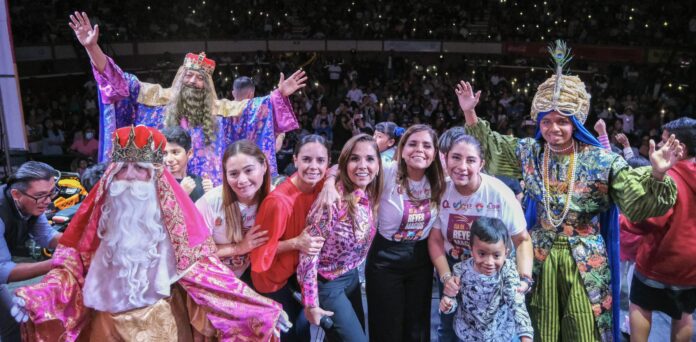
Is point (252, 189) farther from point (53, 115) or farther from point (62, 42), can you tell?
point (62, 42)

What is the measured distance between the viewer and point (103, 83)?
3.88 m

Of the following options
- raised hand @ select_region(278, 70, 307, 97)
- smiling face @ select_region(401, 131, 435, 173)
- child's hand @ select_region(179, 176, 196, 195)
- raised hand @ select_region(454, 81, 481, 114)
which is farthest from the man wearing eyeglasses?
raised hand @ select_region(454, 81, 481, 114)

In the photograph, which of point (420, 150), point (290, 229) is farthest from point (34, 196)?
point (420, 150)

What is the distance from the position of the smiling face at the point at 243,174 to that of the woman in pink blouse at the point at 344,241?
32cm

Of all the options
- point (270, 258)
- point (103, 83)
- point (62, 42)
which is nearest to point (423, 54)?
point (62, 42)

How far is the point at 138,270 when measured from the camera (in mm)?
2377

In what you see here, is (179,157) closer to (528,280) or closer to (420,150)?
(420,150)

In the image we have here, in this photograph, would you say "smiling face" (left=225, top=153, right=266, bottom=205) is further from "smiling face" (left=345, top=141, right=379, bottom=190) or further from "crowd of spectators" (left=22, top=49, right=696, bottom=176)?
"crowd of spectators" (left=22, top=49, right=696, bottom=176)

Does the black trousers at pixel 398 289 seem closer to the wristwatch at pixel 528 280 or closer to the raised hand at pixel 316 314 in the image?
the raised hand at pixel 316 314

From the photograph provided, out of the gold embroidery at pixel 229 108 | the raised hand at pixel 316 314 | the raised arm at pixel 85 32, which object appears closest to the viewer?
the raised hand at pixel 316 314

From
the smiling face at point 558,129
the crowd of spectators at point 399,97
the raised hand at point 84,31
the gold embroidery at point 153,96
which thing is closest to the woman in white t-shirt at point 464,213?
the smiling face at point 558,129

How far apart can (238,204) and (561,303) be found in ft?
5.66

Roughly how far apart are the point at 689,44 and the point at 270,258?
1539 centimetres

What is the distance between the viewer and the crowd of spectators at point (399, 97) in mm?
9625
